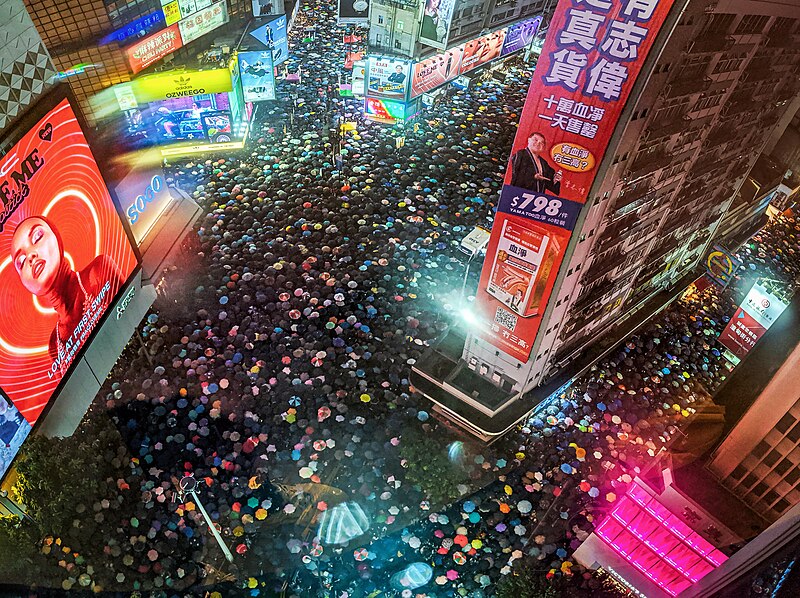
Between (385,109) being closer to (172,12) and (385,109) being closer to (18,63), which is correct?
(172,12)

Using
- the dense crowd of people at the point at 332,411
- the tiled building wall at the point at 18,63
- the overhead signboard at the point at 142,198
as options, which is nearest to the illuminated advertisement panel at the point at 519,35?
the dense crowd of people at the point at 332,411

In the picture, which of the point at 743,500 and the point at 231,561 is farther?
the point at 231,561

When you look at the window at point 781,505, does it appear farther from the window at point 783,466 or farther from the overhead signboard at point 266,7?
the overhead signboard at point 266,7

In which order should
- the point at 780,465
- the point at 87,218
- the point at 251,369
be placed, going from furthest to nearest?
the point at 251,369
the point at 87,218
the point at 780,465

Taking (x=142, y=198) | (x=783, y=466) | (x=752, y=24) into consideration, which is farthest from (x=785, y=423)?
(x=142, y=198)

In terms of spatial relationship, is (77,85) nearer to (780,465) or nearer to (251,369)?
(251,369)

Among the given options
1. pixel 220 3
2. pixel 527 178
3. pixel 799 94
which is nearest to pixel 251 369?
pixel 527 178

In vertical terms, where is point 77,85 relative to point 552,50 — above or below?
below
